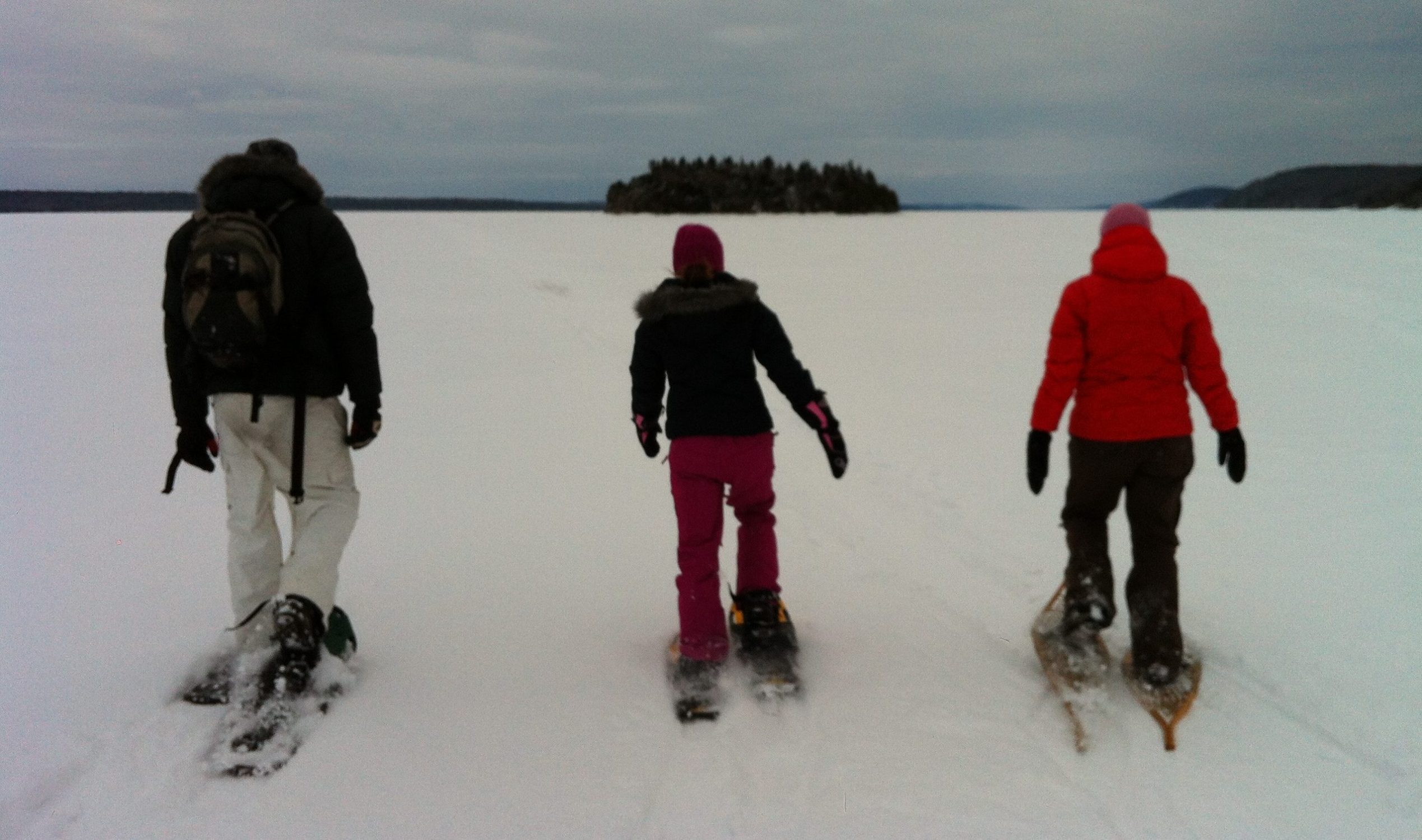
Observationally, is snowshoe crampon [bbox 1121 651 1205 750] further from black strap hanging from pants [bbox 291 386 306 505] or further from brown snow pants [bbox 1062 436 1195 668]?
black strap hanging from pants [bbox 291 386 306 505]

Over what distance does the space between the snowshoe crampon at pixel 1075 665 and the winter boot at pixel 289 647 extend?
9.85 ft

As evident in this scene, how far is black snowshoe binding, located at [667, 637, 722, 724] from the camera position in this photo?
3.60m

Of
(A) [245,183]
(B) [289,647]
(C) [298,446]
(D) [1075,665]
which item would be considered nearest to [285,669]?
(B) [289,647]

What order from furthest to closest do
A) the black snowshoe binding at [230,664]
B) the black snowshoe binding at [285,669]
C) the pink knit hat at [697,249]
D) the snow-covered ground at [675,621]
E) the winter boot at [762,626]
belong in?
the winter boot at [762,626] → the pink knit hat at [697,249] → the black snowshoe binding at [230,664] → the black snowshoe binding at [285,669] → the snow-covered ground at [675,621]

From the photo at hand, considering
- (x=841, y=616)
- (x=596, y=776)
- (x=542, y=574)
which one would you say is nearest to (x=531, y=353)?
(x=542, y=574)

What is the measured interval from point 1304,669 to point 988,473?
2903 mm

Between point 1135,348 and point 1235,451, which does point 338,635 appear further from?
point 1235,451

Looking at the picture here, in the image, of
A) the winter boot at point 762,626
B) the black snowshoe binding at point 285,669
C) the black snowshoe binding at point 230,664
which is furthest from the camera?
the winter boot at point 762,626

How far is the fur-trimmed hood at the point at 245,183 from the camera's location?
344 centimetres

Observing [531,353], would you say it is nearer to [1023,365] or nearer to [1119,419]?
[1023,365]

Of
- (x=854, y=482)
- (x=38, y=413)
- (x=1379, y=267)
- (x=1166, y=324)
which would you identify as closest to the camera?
(x=1166, y=324)

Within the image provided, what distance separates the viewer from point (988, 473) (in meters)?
6.66

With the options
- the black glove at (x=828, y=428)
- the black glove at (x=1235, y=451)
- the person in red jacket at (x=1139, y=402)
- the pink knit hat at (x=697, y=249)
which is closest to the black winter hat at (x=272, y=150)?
the pink knit hat at (x=697, y=249)

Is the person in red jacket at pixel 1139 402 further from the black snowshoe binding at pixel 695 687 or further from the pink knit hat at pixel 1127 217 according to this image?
the black snowshoe binding at pixel 695 687
